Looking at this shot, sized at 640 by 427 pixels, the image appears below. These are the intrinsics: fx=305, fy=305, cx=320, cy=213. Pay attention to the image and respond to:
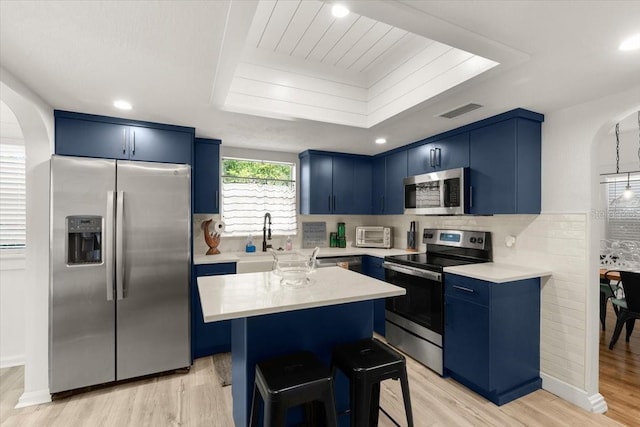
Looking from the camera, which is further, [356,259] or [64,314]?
[356,259]

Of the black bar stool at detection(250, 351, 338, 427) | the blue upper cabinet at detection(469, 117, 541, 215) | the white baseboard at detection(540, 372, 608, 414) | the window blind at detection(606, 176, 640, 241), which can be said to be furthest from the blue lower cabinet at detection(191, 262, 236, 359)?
the window blind at detection(606, 176, 640, 241)

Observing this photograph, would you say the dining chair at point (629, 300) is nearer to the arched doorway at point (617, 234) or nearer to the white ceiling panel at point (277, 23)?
the arched doorway at point (617, 234)

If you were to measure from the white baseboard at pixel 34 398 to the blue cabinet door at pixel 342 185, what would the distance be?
123 inches

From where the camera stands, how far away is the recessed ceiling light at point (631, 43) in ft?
4.71

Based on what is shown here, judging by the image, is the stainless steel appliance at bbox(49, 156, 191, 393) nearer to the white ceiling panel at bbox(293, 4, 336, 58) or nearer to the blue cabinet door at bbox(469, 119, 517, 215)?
the white ceiling panel at bbox(293, 4, 336, 58)

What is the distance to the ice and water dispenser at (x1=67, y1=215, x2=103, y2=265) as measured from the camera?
2346 millimetres

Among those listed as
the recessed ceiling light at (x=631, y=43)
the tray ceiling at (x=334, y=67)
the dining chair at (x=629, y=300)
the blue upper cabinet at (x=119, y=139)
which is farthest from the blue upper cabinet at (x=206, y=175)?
the dining chair at (x=629, y=300)

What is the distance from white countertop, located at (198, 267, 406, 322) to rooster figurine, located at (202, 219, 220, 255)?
1437 mm

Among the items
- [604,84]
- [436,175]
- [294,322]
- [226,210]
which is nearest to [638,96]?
[604,84]

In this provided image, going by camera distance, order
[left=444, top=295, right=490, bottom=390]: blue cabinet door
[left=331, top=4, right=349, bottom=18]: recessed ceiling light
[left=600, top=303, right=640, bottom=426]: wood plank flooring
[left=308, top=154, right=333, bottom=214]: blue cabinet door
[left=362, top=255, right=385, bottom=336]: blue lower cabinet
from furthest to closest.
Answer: [left=308, top=154, right=333, bottom=214]: blue cabinet door, [left=362, top=255, right=385, bottom=336]: blue lower cabinet, [left=444, top=295, right=490, bottom=390]: blue cabinet door, [left=600, top=303, right=640, bottom=426]: wood plank flooring, [left=331, top=4, right=349, bottom=18]: recessed ceiling light

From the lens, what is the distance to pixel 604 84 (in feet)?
6.46

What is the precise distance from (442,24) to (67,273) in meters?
2.94

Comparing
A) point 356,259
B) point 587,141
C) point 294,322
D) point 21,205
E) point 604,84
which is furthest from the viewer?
point 356,259

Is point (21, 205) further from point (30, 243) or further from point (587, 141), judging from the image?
point (587, 141)
